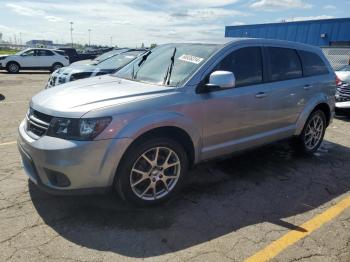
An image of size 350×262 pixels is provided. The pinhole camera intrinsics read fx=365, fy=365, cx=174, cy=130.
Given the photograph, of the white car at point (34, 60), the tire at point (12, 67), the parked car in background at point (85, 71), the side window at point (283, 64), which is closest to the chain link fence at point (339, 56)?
the parked car in background at point (85, 71)

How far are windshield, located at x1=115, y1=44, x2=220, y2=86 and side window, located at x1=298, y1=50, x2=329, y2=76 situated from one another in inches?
75.6

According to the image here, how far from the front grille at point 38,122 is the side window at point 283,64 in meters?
2.98

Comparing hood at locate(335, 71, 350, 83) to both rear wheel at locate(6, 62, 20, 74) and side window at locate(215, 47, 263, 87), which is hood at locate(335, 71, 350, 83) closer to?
side window at locate(215, 47, 263, 87)

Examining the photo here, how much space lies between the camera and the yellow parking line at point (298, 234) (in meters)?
3.11

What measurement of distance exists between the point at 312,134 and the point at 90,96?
3.88m

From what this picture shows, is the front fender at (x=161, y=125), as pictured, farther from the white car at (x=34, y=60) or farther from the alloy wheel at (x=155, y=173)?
the white car at (x=34, y=60)

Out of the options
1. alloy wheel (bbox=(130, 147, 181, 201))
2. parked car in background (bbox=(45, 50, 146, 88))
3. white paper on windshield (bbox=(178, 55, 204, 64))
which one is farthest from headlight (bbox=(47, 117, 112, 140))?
parked car in background (bbox=(45, 50, 146, 88))

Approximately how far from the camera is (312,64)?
5785mm

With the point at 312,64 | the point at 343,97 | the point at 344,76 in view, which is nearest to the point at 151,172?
the point at 312,64

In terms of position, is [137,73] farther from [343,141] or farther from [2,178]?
[343,141]

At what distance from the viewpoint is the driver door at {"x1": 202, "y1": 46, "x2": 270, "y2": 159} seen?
165 inches

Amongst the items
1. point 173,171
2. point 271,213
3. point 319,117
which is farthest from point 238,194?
point 319,117

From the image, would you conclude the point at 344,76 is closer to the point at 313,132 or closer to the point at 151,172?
the point at 313,132

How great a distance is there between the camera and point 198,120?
4020 mm
